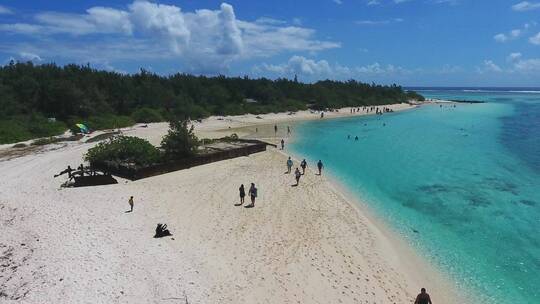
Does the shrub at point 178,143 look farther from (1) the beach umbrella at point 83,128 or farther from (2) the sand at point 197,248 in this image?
(1) the beach umbrella at point 83,128

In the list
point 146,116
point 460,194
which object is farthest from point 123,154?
point 146,116

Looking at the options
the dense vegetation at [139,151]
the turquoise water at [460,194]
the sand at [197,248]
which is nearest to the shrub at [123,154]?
the dense vegetation at [139,151]

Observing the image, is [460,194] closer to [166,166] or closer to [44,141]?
[166,166]

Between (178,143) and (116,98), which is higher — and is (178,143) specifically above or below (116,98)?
below

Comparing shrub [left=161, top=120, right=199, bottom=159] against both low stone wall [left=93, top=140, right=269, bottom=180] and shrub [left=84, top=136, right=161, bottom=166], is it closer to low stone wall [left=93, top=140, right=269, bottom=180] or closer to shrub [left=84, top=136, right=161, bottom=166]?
low stone wall [left=93, top=140, right=269, bottom=180]

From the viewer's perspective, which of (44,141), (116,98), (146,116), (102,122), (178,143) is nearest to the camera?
(178,143)

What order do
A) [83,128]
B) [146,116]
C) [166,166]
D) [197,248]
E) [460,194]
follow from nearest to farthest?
[197,248] < [460,194] < [166,166] < [83,128] < [146,116]

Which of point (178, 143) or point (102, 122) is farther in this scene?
point (102, 122)

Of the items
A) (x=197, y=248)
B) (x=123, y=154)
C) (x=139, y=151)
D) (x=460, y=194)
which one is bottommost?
(x=460, y=194)
